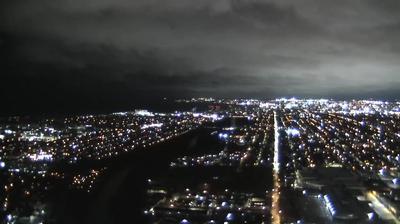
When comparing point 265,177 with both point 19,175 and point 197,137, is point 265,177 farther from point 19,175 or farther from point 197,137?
point 197,137

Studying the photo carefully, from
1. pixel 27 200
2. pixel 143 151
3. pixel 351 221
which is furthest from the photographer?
pixel 143 151

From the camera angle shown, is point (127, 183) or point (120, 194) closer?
point (120, 194)

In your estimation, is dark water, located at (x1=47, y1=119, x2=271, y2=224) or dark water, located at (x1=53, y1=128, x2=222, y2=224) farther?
dark water, located at (x1=47, y1=119, x2=271, y2=224)

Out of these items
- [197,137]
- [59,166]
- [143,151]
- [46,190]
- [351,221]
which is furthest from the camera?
[197,137]

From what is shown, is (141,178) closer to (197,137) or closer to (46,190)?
(46,190)

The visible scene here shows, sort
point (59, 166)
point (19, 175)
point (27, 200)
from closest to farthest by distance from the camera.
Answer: point (27, 200), point (19, 175), point (59, 166)

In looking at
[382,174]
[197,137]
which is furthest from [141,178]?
[197,137]

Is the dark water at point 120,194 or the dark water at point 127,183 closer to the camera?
the dark water at point 120,194

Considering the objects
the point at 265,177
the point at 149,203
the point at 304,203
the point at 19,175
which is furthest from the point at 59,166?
the point at 304,203

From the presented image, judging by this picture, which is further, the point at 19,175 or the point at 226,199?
the point at 19,175
